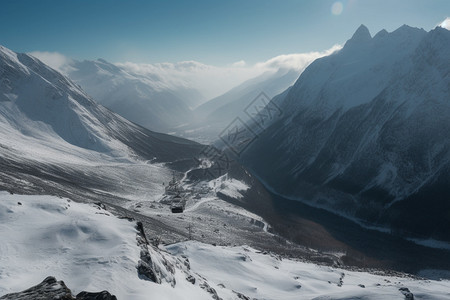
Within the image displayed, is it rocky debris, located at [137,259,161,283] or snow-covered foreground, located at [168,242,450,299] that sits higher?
rocky debris, located at [137,259,161,283]

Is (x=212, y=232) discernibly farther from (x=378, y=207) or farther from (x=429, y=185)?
(x=429, y=185)

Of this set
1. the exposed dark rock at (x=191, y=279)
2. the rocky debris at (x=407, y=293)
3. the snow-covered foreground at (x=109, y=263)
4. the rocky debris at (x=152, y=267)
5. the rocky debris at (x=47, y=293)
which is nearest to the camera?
the rocky debris at (x=47, y=293)

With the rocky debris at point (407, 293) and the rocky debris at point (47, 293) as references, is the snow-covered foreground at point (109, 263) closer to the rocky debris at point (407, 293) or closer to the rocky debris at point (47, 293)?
the rocky debris at point (407, 293)

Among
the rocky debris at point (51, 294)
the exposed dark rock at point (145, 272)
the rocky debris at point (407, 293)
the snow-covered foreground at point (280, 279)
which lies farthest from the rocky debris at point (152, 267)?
the rocky debris at point (407, 293)

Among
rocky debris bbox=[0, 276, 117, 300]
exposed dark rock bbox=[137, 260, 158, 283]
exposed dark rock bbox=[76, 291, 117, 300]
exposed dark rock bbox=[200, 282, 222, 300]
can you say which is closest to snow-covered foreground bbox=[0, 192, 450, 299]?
exposed dark rock bbox=[200, 282, 222, 300]

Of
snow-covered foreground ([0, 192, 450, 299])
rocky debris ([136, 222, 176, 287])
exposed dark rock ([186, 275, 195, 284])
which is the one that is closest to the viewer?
snow-covered foreground ([0, 192, 450, 299])

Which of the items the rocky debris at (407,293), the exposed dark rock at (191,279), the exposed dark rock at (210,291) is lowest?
the exposed dark rock at (210,291)

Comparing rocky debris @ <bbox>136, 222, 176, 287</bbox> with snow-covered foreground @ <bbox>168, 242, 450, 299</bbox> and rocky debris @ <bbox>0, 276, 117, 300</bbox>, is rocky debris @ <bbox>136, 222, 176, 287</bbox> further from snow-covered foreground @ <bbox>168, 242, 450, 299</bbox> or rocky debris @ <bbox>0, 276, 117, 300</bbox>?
snow-covered foreground @ <bbox>168, 242, 450, 299</bbox>

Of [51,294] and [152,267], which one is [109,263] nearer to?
[152,267]

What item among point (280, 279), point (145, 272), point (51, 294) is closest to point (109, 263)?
point (145, 272)

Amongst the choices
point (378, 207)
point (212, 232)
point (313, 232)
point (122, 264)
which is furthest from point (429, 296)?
point (378, 207)
